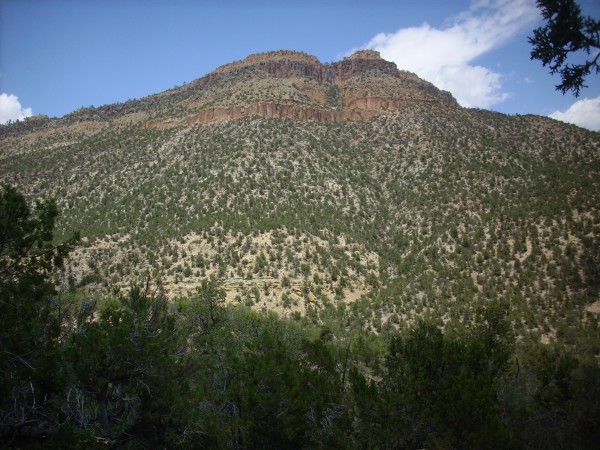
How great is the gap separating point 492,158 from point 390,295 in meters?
24.8

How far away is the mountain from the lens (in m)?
30.8

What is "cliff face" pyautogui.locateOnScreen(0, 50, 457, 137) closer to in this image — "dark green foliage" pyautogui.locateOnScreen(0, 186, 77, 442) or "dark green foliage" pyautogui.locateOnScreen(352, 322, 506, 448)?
"dark green foliage" pyautogui.locateOnScreen(352, 322, 506, 448)

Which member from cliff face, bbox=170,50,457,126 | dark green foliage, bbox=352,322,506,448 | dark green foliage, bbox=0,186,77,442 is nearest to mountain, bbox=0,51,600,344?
cliff face, bbox=170,50,457,126

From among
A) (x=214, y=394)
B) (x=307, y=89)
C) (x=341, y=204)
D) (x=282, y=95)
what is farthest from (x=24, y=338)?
(x=307, y=89)

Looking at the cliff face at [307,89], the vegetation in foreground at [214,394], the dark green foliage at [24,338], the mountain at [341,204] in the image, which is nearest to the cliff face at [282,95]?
the cliff face at [307,89]

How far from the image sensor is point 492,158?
46.2 m

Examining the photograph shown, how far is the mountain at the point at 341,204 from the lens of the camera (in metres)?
30.8

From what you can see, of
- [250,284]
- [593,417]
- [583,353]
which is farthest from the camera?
[250,284]

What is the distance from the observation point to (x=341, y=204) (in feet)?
145

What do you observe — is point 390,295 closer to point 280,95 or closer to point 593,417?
point 593,417

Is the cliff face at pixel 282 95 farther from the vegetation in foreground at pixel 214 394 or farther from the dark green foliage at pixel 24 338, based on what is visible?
the dark green foliage at pixel 24 338

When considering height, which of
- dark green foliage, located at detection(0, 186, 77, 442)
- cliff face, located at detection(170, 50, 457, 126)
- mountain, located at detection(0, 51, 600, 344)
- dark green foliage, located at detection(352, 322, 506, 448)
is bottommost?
dark green foliage, located at detection(352, 322, 506, 448)

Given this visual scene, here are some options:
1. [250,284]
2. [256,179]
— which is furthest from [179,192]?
[250,284]

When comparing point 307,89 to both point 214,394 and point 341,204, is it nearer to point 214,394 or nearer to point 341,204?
point 341,204
